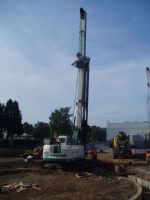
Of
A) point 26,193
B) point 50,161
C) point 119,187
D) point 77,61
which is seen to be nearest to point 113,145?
point 77,61

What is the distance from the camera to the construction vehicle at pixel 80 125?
23109 millimetres

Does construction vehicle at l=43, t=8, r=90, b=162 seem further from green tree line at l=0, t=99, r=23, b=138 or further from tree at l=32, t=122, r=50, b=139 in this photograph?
tree at l=32, t=122, r=50, b=139

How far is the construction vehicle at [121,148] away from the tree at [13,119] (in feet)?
139

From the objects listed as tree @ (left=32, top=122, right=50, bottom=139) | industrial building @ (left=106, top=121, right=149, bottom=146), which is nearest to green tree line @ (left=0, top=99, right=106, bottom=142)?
tree @ (left=32, top=122, right=50, bottom=139)

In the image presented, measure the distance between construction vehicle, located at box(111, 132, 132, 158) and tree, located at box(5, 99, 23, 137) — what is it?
42303mm

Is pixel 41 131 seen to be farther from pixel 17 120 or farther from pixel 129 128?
pixel 129 128

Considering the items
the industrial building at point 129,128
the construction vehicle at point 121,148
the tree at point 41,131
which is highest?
the industrial building at point 129,128

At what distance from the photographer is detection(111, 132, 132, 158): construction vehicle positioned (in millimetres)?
35406

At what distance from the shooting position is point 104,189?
14.8 meters

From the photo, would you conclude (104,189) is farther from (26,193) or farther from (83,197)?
(26,193)

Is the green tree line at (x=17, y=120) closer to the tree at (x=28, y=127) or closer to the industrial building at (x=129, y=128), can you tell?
the tree at (x=28, y=127)

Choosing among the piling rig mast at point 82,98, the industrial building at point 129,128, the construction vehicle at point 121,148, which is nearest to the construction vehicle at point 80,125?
the piling rig mast at point 82,98

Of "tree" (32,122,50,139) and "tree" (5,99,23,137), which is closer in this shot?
"tree" (5,99,23,137)

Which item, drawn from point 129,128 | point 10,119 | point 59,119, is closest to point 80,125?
point 10,119
